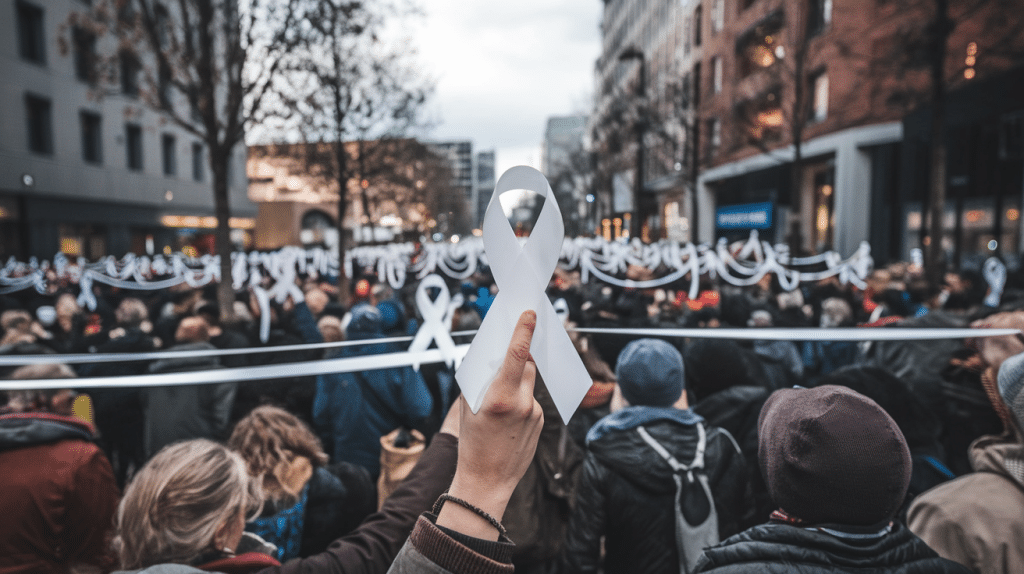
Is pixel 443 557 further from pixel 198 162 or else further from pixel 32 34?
pixel 198 162

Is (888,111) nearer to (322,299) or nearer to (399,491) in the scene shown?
(322,299)

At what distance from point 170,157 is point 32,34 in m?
12.0

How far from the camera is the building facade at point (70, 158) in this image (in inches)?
934

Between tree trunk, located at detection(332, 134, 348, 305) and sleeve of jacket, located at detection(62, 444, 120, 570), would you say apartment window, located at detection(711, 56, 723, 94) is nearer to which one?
tree trunk, located at detection(332, 134, 348, 305)

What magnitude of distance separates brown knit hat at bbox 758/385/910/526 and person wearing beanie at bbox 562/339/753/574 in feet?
2.71

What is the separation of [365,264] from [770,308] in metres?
16.2

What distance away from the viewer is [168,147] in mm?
36344

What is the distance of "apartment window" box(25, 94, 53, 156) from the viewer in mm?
25406

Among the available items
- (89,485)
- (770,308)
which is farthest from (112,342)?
(770,308)

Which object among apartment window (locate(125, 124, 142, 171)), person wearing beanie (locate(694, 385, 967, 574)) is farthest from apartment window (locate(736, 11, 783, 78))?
apartment window (locate(125, 124, 142, 171))

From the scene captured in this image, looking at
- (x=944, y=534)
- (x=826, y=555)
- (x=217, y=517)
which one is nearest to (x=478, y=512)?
(x=826, y=555)

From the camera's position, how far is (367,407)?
3697mm

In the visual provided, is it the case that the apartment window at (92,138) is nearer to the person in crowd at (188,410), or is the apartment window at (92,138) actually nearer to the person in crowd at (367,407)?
the person in crowd at (188,410)

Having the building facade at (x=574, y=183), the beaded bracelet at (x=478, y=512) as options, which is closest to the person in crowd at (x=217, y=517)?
the beaded bracelet at (x=478, y=512)
